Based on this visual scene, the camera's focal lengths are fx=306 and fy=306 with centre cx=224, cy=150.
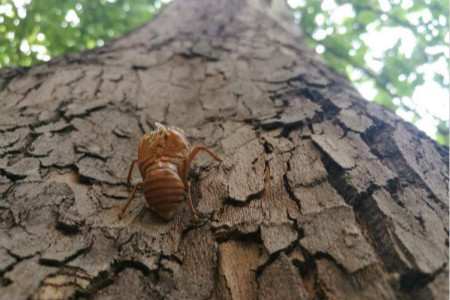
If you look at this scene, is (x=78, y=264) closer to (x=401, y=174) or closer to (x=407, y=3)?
(x=401, y=174)

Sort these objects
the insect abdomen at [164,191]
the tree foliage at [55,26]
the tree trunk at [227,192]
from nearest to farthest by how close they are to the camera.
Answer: the tree trunk at [227,192] → the insect abdomen at [164,191] → the tree foliage at [55,26]

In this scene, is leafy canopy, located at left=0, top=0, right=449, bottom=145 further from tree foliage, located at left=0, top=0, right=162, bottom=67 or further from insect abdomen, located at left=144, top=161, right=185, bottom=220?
insect abdomen, located at left=144, top=161, right=185, bottom=220

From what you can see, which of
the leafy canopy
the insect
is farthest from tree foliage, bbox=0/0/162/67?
the insect

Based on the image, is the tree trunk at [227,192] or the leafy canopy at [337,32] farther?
the leafy canopy at [337,32]

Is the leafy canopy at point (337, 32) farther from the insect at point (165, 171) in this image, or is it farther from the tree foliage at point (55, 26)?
the insect at point (165, 171)

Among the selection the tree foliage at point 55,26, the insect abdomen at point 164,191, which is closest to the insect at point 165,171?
the insect abdomen at point 164,191

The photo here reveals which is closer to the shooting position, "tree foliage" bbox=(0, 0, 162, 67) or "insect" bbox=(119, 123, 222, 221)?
"insect" bbox=(119, 123, 222, 221)

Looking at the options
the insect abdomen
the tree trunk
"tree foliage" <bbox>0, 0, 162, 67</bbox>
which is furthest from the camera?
"tree foliage" <bbox>0, 0, 162, 67</bbox>

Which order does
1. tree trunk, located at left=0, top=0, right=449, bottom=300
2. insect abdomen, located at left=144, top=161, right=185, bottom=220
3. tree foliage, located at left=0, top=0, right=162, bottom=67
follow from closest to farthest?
tree trunk, located at left=0, top=0, right=449, bottom=300, insect abdomen, located at left=144, top=161, right=185, bottom=220, tree foliage, located at left=0, top=0, right=162, bottom=67
